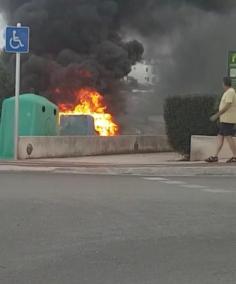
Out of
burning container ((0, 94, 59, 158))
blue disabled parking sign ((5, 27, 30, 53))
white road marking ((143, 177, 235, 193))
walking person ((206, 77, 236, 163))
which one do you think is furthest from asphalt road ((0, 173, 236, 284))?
burning container ((0, 94, 59, 158))

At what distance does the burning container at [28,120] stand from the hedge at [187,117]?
4475 mm

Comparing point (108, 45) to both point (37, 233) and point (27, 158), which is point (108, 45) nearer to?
point (27, 158)

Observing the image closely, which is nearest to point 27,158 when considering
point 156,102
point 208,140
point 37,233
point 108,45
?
point 208,140

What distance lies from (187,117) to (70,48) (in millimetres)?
27679

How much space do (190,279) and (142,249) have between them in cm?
96

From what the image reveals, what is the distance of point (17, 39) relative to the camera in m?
14.9

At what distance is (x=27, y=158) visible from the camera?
635 inches

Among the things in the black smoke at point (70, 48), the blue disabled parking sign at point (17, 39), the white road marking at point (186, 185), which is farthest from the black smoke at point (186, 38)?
the white road marking at point (186, 185)

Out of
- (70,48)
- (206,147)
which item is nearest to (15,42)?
(206,147)

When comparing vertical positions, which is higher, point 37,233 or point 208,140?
point 208,140

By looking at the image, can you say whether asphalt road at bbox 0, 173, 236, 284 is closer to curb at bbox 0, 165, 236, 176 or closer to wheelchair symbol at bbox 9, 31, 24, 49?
curb at bbox 0, 165, 236, 176

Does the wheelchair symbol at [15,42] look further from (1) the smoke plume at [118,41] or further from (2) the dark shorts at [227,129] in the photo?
(1) the smoke plume at [118,41]

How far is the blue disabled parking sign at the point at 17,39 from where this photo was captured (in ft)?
48.7

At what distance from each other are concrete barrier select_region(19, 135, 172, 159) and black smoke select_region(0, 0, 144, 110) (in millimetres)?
18348
